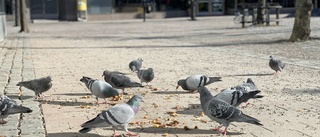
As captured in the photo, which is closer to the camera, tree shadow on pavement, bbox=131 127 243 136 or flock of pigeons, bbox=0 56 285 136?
flock of pigeons, bbox=0 56 285 136

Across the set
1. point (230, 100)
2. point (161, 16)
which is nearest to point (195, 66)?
point (230, 100)

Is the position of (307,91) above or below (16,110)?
below

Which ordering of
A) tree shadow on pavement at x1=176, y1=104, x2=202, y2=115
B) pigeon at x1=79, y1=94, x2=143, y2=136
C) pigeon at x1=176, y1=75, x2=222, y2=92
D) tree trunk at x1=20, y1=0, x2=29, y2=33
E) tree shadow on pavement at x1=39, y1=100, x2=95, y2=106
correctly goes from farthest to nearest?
tree trunk at x1=20, y1=0, x2=29, y2=33 → pigeon at x1=176, y1=75, x2=222, y2=92 → tree shadow on pavement at x1=39, y1=100, x2=95, y2=106 → tree shadow on pavement at x1=176, y1=104, x2=202, y2=115 → pigeon at x1=79, y1=94, x2=143, y2=136

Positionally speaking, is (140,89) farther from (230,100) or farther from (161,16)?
(161,16)

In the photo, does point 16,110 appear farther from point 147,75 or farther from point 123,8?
point 123,8

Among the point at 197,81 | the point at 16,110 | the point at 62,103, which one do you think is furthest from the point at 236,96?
the point at 62,103

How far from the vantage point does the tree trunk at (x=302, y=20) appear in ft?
54.9

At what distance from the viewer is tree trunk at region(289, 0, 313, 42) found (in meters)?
16.7

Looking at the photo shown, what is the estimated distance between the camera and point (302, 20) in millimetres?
16859

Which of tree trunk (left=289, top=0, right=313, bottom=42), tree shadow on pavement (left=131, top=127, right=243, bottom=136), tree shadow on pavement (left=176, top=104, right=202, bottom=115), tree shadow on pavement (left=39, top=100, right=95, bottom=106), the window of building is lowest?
tree shadow on pavement (left=131, top=127, right=243, bottom=136)

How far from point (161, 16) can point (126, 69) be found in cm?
3416

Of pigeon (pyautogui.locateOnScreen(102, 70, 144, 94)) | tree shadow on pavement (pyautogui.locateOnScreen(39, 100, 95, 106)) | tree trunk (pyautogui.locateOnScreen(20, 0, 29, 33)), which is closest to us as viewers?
tree shadow on pavement (pyautogui.locateOnScreen(39, 100, 95, 106))

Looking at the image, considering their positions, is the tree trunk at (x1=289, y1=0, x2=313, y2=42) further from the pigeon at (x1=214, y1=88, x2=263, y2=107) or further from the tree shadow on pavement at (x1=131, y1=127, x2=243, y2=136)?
the tree shadow on pavement at (x1=131, y1=127, x2=243, y2=136)

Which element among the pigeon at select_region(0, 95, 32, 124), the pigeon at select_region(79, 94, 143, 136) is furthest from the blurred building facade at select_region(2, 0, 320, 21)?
the pigeon at select_region(79, 94, 143, 136)
